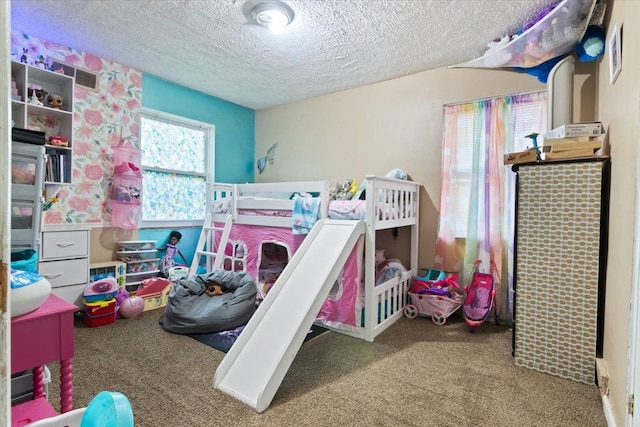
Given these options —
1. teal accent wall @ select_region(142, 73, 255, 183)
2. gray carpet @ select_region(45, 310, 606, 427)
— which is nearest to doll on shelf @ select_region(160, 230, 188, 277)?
teal accent wall @ select_region(142, 73, 255, 183)

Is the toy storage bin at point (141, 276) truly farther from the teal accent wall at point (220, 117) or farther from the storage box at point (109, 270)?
the teal accent wall at point (220, 117)

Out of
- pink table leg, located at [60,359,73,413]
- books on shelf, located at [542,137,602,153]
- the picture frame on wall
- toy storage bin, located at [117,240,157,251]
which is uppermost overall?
the picture frame on wall

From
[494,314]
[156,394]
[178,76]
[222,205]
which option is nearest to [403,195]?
[494,314]

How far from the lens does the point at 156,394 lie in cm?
177

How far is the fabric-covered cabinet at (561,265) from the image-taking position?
1.87 m

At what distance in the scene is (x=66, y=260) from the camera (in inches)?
108

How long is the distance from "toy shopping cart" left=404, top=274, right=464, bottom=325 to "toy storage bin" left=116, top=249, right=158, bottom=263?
8.54 feet

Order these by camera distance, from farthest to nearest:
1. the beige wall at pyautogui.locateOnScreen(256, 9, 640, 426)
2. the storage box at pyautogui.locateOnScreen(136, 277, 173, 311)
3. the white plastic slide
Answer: the storage box at pyautogui.locateOnScreen(136, 277, 173, 311)
the white plastic slide
the beige wall at pyautogui.locateOnScreen(256, 9, 640, 426)

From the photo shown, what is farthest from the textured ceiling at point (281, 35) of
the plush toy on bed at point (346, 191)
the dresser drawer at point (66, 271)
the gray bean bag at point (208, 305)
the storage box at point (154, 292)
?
the storage box at point (154, 292)

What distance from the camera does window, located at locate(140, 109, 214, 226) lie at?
11.8 feet

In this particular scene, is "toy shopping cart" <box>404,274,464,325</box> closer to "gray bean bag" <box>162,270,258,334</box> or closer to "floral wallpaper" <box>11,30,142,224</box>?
"gray bean bag" <box>162,270,258,334</box>

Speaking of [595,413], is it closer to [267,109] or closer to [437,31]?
[437,31]

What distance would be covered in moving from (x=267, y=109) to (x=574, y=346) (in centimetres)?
408

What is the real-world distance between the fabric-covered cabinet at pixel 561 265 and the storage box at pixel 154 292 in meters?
2.97
